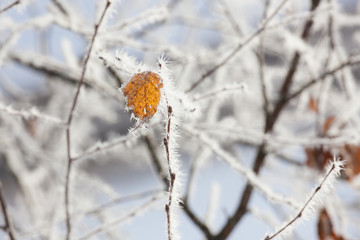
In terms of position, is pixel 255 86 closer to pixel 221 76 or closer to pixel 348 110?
pixel 221 76

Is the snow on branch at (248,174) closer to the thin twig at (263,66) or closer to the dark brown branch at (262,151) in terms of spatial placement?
the dark brown branch at (262,151)

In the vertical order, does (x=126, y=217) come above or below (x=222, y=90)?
below

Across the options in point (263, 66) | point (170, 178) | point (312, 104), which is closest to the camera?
point (170, 178)

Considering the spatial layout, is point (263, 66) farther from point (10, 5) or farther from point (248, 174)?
point (10, 5)

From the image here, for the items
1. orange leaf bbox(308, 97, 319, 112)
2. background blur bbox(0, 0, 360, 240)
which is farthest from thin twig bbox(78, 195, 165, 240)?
orange leaf bbox(308, 97, 319, 112)

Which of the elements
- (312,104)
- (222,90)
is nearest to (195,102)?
(222,90)

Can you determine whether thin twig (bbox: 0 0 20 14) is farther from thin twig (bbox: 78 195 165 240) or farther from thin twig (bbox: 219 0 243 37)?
thin twig (bbox: 219 0 243 37)
